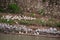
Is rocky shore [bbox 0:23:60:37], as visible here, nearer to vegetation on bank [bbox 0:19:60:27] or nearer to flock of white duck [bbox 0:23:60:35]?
flock of white duck [bbox 0:23:60:35]

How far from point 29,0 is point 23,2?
521mm

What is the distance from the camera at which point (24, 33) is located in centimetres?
1541

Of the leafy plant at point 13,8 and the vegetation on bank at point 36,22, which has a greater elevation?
the leafy plant at point 13,8

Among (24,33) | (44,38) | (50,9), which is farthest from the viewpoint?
(50,9)

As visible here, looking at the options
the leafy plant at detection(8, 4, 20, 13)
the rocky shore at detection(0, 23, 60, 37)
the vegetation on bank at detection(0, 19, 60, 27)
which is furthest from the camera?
the leafy plant at detection(8, 4, 20, 13)

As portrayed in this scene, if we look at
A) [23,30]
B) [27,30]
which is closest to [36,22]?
[27,30]

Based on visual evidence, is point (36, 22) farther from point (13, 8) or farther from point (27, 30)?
point (13, 8)

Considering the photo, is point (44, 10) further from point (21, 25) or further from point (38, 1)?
point (21, 25)

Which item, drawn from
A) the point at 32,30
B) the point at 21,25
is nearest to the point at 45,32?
the point at 32,30

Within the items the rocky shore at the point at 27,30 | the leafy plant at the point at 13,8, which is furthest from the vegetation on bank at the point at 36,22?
the leafy plant at the point at 13,8

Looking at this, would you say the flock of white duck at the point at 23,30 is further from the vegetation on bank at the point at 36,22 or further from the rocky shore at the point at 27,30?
the vegetation on bank at the point at 36,22

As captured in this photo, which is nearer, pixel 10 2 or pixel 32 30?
pixel 32 30

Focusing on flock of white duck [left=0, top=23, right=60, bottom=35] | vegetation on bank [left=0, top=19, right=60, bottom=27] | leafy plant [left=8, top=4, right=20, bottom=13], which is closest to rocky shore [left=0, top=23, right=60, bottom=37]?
flock of white duck [left=0, top=23, right=60, bottom=35]

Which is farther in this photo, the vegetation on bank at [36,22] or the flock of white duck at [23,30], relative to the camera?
the vegetation on bank at [36,22]
